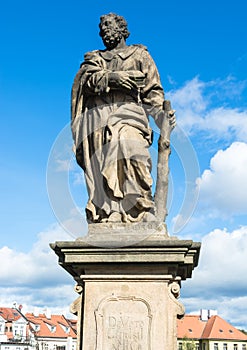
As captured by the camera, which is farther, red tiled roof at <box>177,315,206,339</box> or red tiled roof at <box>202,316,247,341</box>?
red tiled roof at <box>177,315,206,339</box>

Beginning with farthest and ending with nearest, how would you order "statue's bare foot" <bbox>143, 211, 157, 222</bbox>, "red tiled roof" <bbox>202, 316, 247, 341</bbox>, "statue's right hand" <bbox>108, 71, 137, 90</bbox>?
"red tiled roof" <bbox>202, 316, 247, 341</bbox>
"statue's right hand" <bbox>108, 71, 137, 90</bbox>
"statue's bare foot" <bbox>143, 211, 157, 222</bbox>

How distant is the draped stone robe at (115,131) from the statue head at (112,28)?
16 cm

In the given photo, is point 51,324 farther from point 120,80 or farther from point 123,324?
point 123,324

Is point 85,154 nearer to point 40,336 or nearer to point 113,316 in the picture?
point 113,316

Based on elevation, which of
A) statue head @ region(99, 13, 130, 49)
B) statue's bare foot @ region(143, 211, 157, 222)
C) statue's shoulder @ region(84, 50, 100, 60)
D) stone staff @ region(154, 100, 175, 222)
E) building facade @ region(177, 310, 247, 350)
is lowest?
statue's bare foot @ region(143, 211, 157, 222)

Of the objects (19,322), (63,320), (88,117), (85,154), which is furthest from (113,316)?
(63,320)

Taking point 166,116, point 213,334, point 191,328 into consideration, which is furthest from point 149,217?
point 191,328

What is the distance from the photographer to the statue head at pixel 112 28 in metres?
7.80

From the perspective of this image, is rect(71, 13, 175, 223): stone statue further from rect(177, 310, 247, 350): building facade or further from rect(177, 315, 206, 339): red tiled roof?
rect(177, 315, 206, 339): red tiled roof

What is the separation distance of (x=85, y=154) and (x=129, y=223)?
1.09 meters

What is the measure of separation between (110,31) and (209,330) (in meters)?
91.5

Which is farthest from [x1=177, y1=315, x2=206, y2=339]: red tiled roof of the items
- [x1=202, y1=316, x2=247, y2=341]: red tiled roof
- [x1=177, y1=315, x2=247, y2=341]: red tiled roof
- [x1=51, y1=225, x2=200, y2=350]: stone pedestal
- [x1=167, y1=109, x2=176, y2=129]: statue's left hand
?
[x1=51, y1=225, x2=200, y2=350]: stone pedestal

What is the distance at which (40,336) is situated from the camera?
90.2 metres

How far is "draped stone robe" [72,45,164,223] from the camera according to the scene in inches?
278
